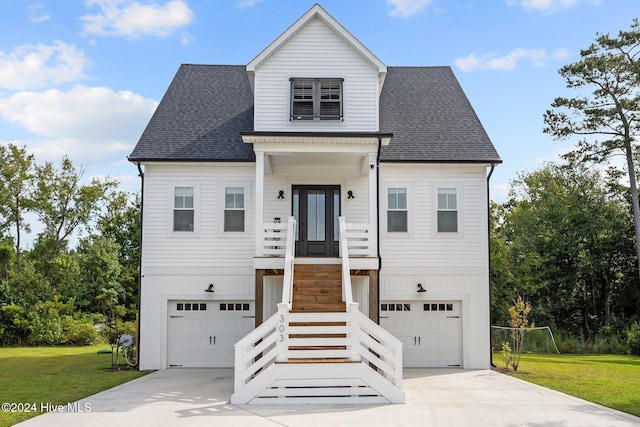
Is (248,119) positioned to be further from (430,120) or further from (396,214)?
(430,120)

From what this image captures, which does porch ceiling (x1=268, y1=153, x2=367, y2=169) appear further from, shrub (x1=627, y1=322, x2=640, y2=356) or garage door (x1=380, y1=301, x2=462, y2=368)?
shrub (x1=627, y1=322, x2=640, y2=356)

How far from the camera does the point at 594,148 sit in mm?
27156

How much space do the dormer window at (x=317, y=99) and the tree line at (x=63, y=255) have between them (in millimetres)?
11983

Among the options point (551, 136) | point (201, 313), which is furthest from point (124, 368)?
point (551, 136)

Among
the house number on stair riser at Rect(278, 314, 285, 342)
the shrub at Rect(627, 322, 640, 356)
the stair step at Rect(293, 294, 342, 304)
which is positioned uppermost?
the stair step at Rect(293, 294, 342, 304)

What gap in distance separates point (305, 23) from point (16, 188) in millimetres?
23238

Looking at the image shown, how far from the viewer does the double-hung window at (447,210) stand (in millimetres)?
17500

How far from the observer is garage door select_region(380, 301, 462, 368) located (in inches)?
685

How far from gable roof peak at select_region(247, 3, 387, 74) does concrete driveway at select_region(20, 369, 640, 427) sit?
336 inches

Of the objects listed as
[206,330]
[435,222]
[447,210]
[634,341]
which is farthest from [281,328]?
[634,341]

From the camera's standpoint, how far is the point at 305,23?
16.9m

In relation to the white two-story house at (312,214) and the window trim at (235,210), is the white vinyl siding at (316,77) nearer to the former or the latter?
the white two-story house at (312,214)

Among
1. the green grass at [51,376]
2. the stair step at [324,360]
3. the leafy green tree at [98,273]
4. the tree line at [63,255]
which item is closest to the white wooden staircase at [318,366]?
the stair step at [324,360]

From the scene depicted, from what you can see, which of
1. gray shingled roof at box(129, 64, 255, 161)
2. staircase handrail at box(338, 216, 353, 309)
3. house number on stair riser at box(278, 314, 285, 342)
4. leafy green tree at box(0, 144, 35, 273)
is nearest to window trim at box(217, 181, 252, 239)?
gray shingled roof at box(129, 64, 255, 161)
